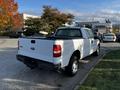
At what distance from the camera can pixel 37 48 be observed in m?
8.66

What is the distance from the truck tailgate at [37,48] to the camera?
Answer: 26.9 ft

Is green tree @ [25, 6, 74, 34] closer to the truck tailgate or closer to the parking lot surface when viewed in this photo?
the parking lot surface

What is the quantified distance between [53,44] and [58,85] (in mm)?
1399

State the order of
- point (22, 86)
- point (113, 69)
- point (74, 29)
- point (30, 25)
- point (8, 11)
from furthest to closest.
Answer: point (30, 25) → point (8, 11) → point (74, 29) → point (113, 69) → point (22, 86)

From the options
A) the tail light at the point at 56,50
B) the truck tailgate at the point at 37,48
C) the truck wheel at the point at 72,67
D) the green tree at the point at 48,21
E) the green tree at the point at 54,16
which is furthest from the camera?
the green tree at the point at 54,16

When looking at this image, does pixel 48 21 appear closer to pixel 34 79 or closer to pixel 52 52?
pixel 34 79

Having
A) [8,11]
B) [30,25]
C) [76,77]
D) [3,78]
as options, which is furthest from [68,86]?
[30,25]

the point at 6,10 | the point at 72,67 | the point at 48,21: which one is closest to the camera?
the point at 72,67

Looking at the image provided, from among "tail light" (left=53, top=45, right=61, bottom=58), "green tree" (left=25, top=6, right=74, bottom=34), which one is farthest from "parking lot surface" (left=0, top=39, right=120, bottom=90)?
"green tree" (left=25, top=6, right=74, bottom=34)

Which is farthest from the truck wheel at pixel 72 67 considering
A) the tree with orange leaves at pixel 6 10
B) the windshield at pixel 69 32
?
the tree with orange leaves at pixel 6 10

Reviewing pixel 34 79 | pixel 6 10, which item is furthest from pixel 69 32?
pixel 6 10

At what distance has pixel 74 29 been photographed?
11766 millimetres

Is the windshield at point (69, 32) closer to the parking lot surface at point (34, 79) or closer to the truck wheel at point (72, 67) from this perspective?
the parking lot surface at point (34, 79)

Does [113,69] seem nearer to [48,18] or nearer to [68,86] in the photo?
[68,86]
